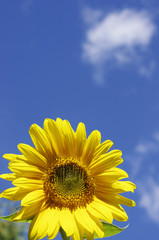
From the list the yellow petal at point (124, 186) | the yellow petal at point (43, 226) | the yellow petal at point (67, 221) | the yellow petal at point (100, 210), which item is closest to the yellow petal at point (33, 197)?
the yellow petal at point (43, 226)

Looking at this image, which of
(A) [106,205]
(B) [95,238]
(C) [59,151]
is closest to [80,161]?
(C) [59,151]

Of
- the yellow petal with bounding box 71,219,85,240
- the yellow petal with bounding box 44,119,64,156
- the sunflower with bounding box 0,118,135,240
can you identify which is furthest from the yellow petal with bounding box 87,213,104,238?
the yellow petal with bounding box 44,119,64,156

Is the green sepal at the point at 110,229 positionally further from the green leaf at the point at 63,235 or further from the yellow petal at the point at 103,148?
the yellow petal at the point at 103,148

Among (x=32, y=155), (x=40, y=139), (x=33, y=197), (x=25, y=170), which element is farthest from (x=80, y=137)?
(x=33, y=197)

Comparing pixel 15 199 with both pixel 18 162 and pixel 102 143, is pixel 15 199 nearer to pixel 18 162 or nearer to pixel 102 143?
pixel 18 162

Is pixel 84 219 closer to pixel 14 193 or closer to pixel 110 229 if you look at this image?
pixel 110 229

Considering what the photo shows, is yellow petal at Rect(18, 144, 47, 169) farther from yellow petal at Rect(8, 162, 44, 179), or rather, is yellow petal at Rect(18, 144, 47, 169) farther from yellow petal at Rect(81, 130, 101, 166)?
yellow petal at Rect(81, 130, 101, 166)
